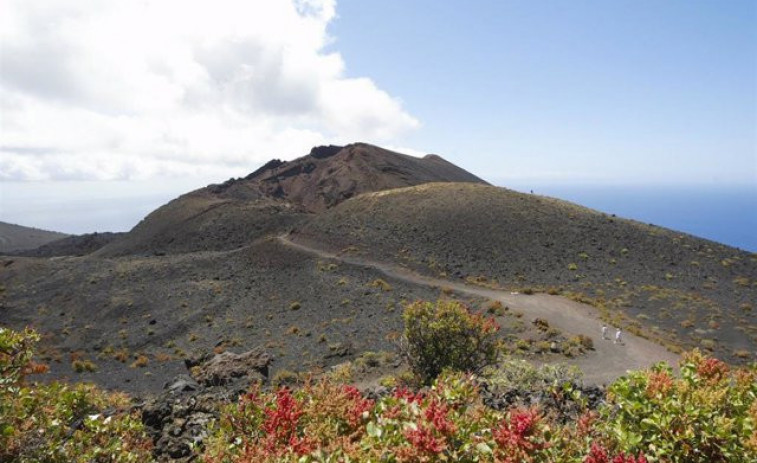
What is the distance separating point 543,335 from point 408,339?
11492 millimetres

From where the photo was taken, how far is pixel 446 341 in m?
15.0

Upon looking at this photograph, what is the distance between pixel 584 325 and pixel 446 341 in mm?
15022

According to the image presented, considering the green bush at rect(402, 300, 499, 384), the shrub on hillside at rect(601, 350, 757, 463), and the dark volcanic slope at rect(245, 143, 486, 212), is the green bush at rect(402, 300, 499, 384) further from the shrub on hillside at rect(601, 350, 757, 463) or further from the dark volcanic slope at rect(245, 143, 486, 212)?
the dark volcanic slope at rect(245, 143, 486, 212)

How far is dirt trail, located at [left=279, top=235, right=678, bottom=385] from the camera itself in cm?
1998

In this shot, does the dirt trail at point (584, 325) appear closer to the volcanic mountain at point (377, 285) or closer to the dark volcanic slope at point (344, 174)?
the volcanic mountain at point (377, 285)

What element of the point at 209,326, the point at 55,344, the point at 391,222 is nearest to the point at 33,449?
the point at 209,326

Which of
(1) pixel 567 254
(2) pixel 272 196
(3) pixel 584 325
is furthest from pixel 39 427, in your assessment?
(2) pixel 272 196

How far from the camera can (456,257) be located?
1705 inches

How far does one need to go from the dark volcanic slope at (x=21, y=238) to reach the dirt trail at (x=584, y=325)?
115 metres

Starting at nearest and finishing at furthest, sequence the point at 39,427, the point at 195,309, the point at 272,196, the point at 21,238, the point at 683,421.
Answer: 1. the point at 683,421
2. the point at 39,427
3. the point at 195,309
4. the point at 272,196
5. the point at 21,238

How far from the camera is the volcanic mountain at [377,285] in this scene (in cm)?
2547

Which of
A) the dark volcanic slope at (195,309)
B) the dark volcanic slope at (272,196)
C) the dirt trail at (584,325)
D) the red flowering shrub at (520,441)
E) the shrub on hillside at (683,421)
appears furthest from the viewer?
the dark volcanic slope at (272,196)

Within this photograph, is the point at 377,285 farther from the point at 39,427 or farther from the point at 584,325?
the point at 39,427

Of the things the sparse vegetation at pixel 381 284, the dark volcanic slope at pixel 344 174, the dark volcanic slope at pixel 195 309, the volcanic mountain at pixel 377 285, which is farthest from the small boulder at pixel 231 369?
the dark volcanic slope at pixel 344 174
